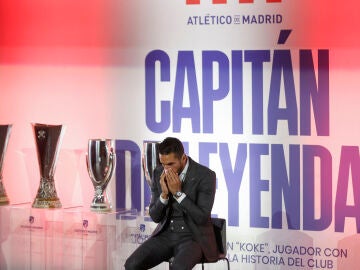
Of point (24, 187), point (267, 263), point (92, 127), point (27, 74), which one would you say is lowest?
point (267, 263)

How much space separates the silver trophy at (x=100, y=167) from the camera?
6.54m

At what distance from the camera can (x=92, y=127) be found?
23.4ft

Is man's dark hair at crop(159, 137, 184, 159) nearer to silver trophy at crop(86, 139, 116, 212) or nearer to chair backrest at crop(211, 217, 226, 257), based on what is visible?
chair backrest at crop(211, 217, 226, 257)

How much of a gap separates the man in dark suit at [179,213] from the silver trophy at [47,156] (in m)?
1.30

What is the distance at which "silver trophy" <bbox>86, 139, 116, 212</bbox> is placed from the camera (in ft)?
21.5

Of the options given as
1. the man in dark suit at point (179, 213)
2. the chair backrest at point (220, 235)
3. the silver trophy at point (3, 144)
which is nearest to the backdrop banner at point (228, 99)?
the silver trophy at point (3, 144)

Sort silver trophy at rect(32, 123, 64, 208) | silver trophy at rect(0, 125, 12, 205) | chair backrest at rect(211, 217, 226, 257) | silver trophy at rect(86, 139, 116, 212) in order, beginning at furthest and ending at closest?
silver trophy at rect(0, 125, 12, 205) < silver trophy at rect(32, 123, 64, 208) < silver trophy at rect(86, 139, 116, 212) < chair backrest at rect(211, 217, 226, 257)

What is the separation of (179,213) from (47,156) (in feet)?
5.02

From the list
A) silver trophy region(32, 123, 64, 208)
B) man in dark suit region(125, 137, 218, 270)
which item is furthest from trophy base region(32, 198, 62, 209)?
man in dark suit region(125, 137, 218, 270)

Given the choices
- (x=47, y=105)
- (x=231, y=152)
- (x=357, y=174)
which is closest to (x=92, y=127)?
(x=47, y=105)

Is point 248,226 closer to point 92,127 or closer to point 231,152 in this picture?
point 231,152

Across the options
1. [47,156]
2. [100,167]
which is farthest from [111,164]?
[47,156]

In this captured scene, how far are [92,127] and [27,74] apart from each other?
30.9 inches

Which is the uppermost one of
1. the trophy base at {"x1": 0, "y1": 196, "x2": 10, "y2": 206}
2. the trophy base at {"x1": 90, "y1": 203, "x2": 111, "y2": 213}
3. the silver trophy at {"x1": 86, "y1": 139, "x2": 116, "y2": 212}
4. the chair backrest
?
the silver trophy at {"x1": 86, "y1": 139, "x2": 116, "y2": 212}
